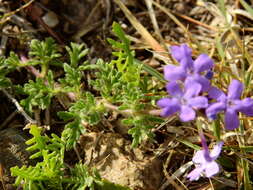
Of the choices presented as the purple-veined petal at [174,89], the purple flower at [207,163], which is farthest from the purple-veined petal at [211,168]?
the purple-veined petal at [174,89]

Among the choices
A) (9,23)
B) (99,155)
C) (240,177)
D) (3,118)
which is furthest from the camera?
(9,23)

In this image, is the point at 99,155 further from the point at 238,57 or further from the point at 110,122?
the point at 238,57

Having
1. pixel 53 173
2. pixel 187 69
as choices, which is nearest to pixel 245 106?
pixel 187 69

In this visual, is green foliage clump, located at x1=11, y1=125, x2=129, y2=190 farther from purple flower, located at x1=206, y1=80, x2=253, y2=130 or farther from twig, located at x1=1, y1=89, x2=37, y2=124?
purple flower, located at x1=206, y1=80, x2=253, y2=130

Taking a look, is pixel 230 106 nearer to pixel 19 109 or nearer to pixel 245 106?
pixel 245 106

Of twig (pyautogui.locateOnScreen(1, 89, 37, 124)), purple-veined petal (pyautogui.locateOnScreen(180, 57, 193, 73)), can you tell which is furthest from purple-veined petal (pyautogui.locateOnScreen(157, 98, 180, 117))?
twig (pyautogui.locateOnScreen(1, 89, 37, 124))

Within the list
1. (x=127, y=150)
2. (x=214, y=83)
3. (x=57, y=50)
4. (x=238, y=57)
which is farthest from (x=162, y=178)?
(x=57, y=50)

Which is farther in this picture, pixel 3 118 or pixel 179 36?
pixel 179 36
